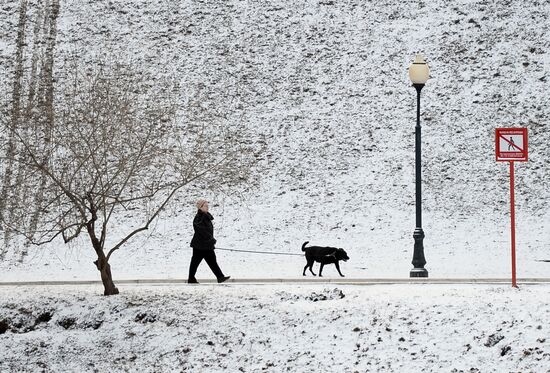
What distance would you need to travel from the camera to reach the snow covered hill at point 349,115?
27109 mm

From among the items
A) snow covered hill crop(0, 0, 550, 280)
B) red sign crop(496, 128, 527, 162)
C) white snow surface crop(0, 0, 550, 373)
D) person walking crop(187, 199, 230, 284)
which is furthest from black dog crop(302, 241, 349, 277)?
red sign crop(496, 128, 527, 162)

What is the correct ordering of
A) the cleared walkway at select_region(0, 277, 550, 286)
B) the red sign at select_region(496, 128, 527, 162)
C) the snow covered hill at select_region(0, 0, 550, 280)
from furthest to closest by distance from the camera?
the snow covered hill at select_region(0, 0, 550, 280)
the cleared walkway at select_region(0, 277, 550, 286)
the red sign at select_region(496, 128, 527, 162)

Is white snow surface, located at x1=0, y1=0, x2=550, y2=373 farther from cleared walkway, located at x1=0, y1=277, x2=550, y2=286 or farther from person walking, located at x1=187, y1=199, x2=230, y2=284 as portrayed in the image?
cleared walkway, located at x1=0, y1=277, x2=550, y2=286

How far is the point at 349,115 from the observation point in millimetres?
34375

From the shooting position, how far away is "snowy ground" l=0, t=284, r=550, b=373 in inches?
496

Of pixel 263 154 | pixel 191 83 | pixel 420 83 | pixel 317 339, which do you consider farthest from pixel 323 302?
pixel 191 83

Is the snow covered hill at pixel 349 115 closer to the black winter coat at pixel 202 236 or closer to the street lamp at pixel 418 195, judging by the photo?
the street lamp at pixel 418 195

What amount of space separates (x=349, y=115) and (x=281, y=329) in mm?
21074

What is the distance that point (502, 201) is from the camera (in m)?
29.5

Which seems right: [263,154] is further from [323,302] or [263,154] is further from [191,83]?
[323,302]

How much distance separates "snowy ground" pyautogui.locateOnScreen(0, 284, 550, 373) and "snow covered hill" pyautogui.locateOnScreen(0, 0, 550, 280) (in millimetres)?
8087

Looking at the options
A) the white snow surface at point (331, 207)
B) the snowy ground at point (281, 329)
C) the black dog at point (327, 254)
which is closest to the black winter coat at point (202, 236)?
the white snow surface at point (331, 207)

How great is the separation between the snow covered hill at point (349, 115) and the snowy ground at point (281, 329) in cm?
809

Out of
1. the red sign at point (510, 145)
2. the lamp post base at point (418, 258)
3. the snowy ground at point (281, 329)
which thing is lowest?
the snowy ground at point (281, 329)
